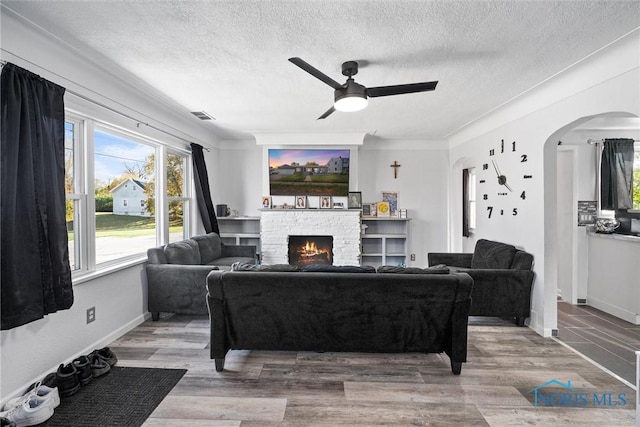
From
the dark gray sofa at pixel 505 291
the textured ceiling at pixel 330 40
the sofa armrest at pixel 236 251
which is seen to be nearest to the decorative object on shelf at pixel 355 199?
the sofa armrest at pixel 236 251

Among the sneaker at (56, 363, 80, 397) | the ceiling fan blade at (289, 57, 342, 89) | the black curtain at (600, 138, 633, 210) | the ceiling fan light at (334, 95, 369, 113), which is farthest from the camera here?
the black curtain at (600, 138, 633, 210)

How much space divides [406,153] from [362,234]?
186cm

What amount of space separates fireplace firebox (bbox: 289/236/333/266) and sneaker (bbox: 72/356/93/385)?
3.58 m

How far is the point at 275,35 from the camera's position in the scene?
7.29 feet

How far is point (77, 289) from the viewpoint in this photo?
8.53 feet

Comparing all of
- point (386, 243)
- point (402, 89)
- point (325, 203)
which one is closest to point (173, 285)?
point (325, 203)

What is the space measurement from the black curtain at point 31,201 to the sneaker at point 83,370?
0.47 m

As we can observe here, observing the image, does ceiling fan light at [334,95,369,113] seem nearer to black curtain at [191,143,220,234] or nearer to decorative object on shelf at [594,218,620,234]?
black curtain at [191,143,220,234]

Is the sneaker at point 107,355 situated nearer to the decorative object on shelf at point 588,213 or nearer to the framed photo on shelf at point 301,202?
the framed photo on shelf at point 301,202

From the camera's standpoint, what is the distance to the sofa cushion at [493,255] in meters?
3.56

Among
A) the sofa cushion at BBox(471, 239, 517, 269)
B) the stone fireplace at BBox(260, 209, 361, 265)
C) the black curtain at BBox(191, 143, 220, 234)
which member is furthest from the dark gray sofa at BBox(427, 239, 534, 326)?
the black curtain at BBox(191, 143, 220, 234)

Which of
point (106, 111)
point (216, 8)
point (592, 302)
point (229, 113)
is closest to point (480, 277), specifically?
point (592, 302)

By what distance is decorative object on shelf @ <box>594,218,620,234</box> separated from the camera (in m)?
3.91

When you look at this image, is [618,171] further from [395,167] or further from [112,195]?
[112,195]
